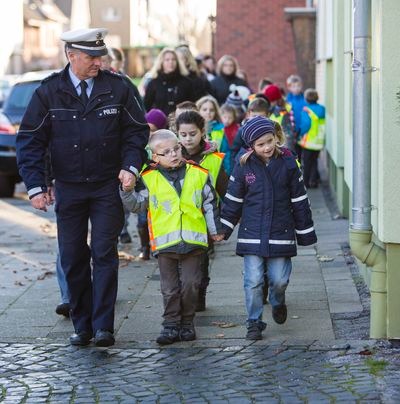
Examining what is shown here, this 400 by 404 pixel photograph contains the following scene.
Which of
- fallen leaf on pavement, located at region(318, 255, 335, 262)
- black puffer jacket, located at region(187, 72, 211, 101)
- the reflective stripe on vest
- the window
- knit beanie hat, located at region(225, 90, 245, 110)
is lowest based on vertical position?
fallen leaf on pavement, located at region(318, 255, 335, 262)

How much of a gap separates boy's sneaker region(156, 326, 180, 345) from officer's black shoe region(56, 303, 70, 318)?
1.05 metres

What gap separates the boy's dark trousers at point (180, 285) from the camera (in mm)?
7383

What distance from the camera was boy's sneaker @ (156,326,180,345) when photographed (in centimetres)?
725

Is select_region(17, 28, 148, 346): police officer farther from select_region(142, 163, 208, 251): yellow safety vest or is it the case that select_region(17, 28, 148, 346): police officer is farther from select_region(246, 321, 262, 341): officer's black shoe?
select_region(246, 321, 262, 341): officer's black shoe

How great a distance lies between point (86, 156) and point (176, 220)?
0.70 metres

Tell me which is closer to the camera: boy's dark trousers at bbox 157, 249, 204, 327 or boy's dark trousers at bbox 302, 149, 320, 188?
boy's dark trousers at bbox 157, 249, 204, 327

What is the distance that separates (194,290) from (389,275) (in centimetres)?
129

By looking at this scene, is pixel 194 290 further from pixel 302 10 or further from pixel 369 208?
pixel 302 10

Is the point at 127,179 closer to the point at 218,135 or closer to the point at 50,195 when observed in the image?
the point at 50,195

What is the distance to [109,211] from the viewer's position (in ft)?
23.7

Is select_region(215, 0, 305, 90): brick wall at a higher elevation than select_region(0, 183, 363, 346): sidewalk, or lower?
higher

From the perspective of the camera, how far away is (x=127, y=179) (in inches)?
278

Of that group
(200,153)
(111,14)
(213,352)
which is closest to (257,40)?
(200,153)

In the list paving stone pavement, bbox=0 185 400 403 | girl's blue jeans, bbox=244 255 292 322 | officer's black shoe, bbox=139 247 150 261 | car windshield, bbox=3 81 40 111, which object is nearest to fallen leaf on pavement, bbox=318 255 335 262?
paving stone pavement, bbox=0 185 400 403
